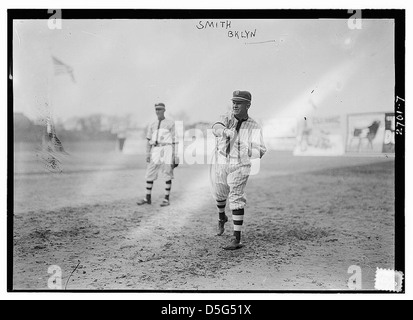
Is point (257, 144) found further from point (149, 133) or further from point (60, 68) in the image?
point (60, 68)

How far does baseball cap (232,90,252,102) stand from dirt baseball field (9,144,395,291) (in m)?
0.59

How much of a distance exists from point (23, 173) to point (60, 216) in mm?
502

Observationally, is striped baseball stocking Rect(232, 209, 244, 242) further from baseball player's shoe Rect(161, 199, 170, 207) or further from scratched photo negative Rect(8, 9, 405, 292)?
baseball player's shoe Rect(161, 199, 170, 207)

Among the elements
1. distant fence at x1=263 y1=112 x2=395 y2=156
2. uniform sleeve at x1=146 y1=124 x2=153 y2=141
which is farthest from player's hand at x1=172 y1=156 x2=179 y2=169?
distant fence at x1=263 y1=112 x2=395 y2=156

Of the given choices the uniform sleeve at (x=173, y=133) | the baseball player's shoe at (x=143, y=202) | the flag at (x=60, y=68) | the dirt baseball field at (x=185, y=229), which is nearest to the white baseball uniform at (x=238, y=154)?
the dirt baseball field at (x=185, y=229)

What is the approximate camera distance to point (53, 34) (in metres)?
3.25

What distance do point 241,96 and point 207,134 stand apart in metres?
0.46

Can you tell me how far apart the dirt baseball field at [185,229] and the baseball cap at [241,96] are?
1.95 ft

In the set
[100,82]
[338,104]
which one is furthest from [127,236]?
[338,104]

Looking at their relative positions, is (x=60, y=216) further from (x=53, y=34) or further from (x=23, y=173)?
(x=53, y=34)

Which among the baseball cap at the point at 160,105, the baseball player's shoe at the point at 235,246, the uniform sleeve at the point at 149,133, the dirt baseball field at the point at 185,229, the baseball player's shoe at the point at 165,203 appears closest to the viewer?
the dirt baseball field at the point at 185,229

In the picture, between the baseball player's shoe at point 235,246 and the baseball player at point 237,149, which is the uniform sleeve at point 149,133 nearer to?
the baseball player at point 237,149

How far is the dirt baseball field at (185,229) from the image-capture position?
3.12 meters

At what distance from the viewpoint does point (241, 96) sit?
320 cm
